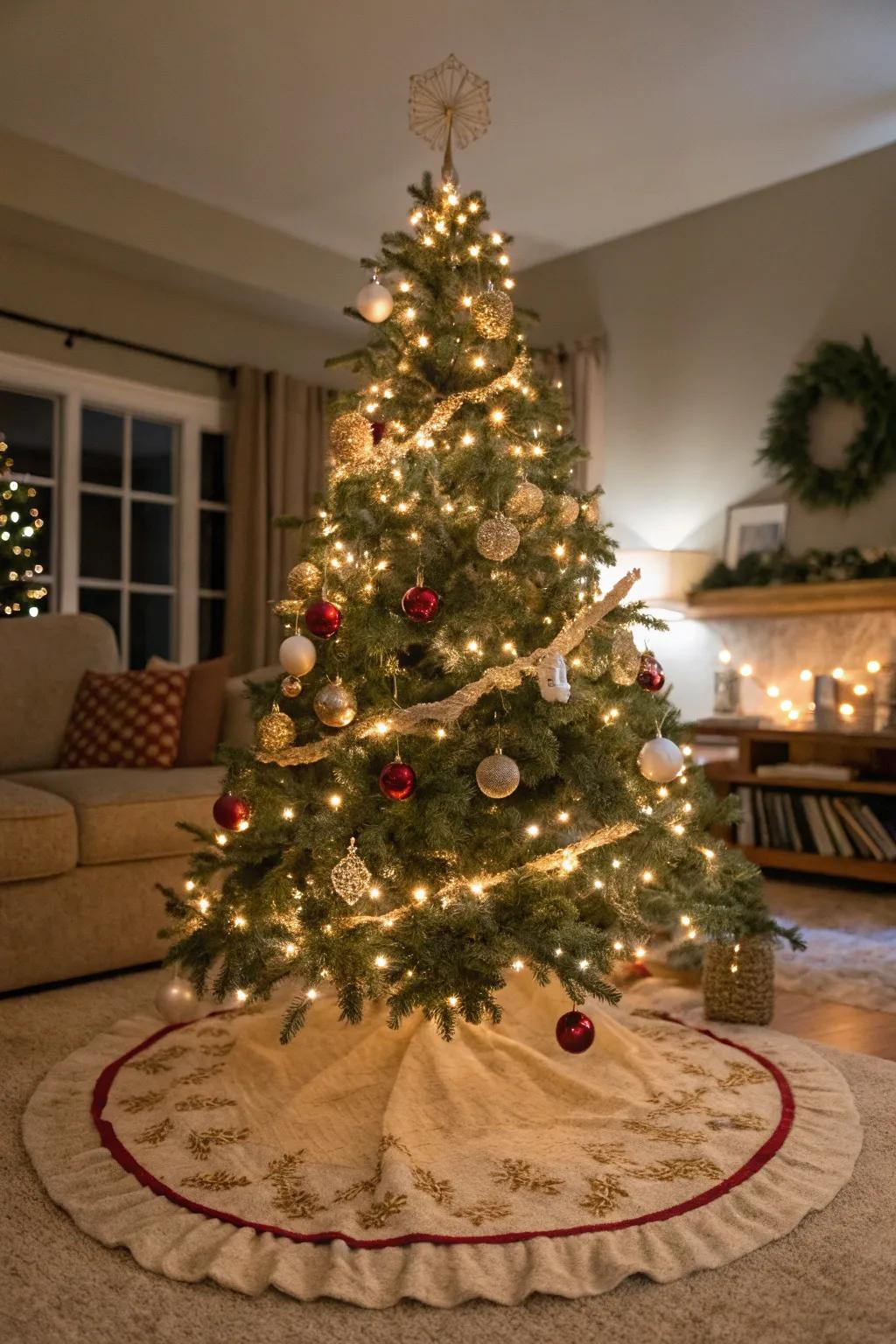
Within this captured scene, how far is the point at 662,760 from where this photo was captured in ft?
6.28

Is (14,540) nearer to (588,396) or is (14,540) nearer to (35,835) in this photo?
(35,835)

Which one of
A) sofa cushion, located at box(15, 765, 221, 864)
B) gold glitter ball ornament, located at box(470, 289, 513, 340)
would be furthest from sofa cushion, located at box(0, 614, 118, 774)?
gold glitter ball ornament, located at box(470, 289, 513, 340)

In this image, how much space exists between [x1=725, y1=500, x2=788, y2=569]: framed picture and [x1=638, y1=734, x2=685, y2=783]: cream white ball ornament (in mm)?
3388

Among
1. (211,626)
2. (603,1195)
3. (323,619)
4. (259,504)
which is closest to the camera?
(603,1195)

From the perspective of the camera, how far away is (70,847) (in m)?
2.65

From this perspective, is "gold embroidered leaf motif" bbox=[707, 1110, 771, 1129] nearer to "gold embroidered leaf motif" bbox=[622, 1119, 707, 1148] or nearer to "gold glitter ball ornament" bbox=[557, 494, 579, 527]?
"gold embroidered leaf motif" bbox=[622, 1119, 707, 1148]

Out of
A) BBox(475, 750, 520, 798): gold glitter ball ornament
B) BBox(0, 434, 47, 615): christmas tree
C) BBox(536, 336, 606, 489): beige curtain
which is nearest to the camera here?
BBox(475, 750, 520, 798): gold glitter ball ornament

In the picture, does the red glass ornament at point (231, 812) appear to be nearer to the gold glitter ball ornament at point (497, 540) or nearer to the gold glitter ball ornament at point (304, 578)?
the gold glitter ball ornament at point (304, 578)

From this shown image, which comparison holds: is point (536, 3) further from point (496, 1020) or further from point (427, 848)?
point (496, 1020)

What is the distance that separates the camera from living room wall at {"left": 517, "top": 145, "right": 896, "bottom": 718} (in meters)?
4.79

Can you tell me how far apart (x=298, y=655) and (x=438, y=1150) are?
2.88 ft

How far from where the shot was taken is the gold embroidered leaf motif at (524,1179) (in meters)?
1.59

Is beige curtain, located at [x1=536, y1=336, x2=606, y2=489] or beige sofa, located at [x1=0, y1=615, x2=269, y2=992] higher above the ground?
beige curtain, located at [x1=536, y1=336, x2=606, y2=489]

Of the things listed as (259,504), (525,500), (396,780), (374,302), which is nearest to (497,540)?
(525,500)
